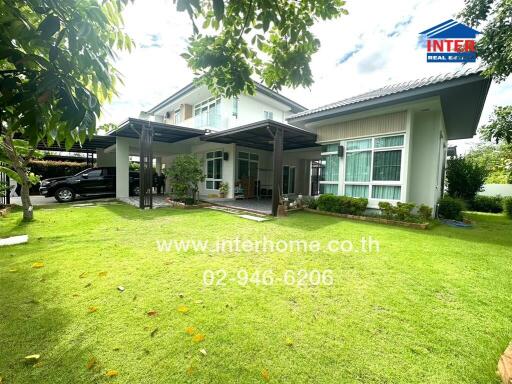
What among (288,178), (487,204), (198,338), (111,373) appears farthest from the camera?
(288,178)

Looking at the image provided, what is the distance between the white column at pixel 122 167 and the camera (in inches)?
466

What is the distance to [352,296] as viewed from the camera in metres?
2.72

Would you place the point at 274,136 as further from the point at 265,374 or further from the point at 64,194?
the point at 64,194

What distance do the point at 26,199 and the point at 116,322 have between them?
6.65 metres

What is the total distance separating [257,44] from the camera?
8.32ft

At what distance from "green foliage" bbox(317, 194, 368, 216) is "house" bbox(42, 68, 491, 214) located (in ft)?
1.90

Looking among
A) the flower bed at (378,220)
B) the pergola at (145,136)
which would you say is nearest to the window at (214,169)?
the pergola at (145,136)

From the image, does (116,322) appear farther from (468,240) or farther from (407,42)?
(407,42)

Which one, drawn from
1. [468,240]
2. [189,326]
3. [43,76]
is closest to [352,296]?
[189,326]

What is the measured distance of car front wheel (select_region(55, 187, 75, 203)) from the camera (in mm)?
10798

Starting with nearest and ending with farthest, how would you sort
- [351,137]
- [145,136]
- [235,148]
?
1. [351,137]
2. [145,136]
3. [235,148]

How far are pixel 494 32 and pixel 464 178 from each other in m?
9.27

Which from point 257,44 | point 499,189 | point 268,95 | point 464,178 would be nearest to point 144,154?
point 268,95

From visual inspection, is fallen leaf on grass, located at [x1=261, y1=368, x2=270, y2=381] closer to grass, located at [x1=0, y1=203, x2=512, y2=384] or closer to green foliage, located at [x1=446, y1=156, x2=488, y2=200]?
grass, located at [x1=0, y1=203, x2=512, y2=384]
